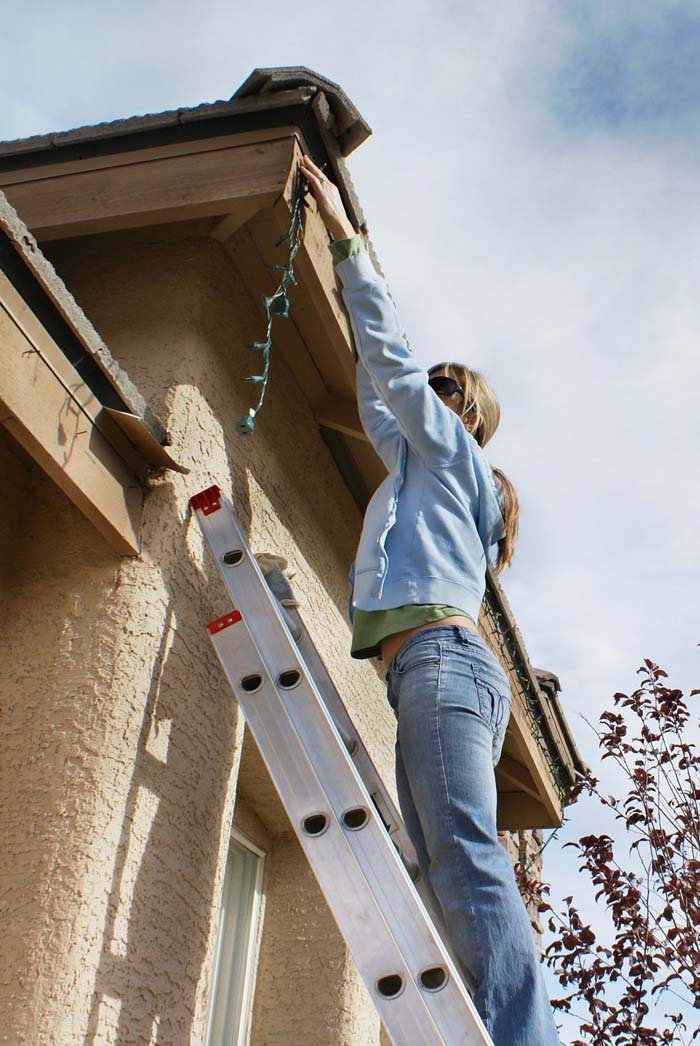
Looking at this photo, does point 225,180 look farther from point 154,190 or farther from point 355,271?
point 355,271

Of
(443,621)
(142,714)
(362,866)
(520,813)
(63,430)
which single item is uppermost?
(520,813)

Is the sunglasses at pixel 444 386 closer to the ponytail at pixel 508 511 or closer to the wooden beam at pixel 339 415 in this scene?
the ponytail at pixel 508 511

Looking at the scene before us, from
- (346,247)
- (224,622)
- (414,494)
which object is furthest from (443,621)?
(346,247)

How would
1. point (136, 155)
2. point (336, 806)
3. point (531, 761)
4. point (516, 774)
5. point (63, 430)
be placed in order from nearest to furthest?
point (336, 806), point (63, 430), point (136, 155), point (531, 761), point (516, 774)

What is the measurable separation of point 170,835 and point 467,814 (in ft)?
2.03

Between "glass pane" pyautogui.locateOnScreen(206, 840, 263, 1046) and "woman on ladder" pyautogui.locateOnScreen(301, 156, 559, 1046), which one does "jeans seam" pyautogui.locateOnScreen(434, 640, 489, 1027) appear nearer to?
"woman on ladder" pyautogui.locateOnScreen(301, 156, 559, 1046)

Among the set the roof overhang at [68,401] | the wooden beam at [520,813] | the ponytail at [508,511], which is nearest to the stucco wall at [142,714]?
the roof overhang at [68,401]

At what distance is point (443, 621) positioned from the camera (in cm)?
216

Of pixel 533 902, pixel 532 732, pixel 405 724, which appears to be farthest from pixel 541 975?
pixel 533 902

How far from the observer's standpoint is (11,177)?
2715 mm

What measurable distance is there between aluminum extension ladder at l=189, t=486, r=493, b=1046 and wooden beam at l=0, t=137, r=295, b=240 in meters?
0.77

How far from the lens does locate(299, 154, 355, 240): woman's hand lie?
8.22 feet

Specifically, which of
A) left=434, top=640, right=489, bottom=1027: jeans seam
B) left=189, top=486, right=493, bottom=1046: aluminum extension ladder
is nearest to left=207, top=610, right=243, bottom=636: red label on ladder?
left=189, top=486, right=493, bottom=1046: aluminum extension ladder

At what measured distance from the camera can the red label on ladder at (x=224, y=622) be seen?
2.24 m
